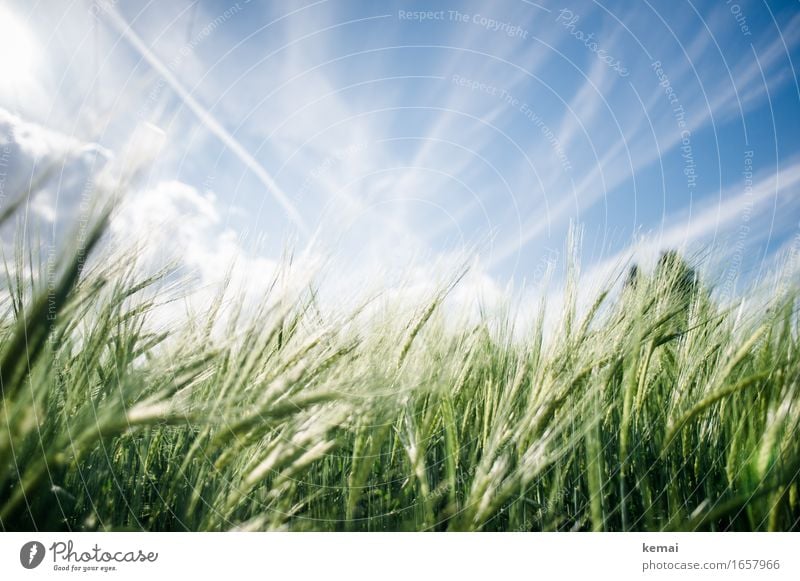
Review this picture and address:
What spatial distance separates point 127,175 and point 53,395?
40cm

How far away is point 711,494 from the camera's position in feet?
3.77

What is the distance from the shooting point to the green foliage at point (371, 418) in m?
0.79

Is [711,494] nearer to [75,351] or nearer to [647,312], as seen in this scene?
[647,312]
